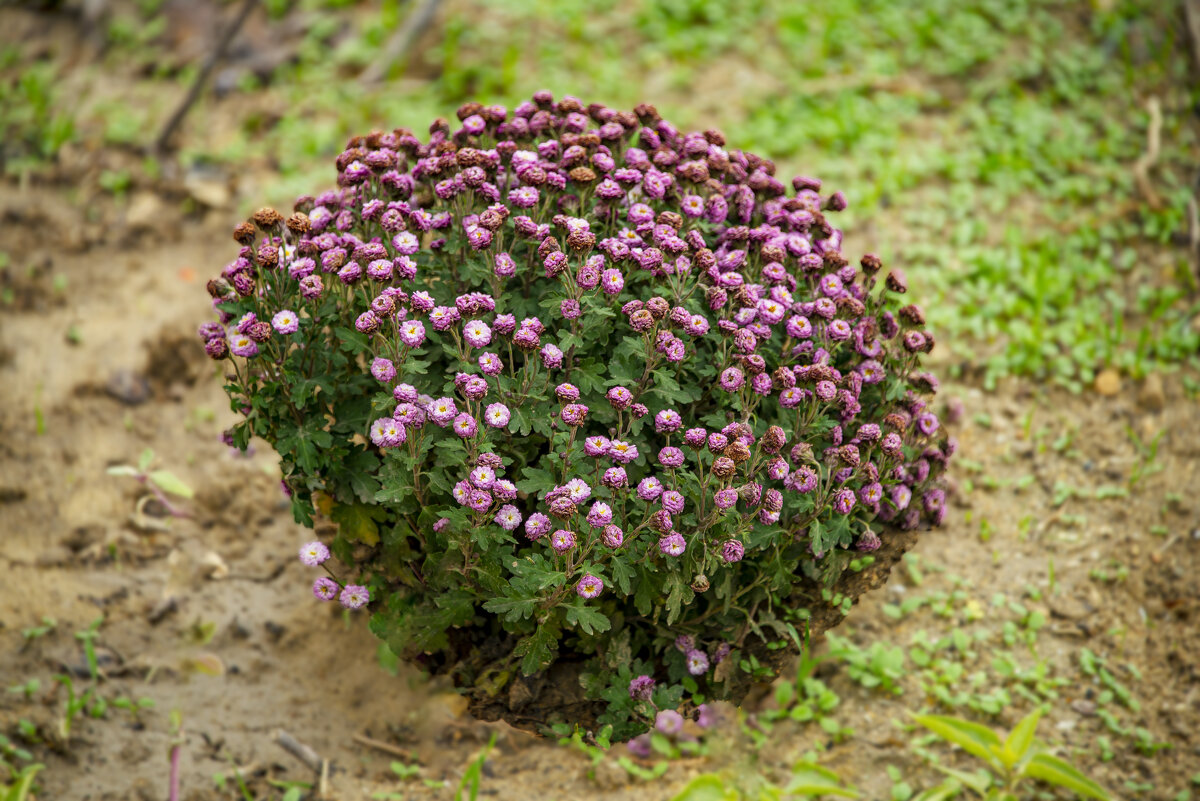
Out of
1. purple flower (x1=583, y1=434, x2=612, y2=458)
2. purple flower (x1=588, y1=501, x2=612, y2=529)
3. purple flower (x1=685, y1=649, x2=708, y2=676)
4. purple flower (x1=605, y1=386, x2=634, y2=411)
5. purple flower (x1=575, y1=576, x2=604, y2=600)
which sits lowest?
purple flower (x1=685, y1=649, x2=708, y2=676)

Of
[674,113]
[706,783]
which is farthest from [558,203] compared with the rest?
[674,113]

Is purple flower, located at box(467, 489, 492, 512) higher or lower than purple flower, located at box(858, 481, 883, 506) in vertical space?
higher

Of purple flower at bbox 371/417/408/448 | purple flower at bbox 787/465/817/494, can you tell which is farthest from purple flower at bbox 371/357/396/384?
purple flower at bbox 787/465/817/494

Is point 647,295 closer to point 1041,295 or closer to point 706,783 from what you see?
point 706,783

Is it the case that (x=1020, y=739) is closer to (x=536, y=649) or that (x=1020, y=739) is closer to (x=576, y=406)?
(x=536, y=649)

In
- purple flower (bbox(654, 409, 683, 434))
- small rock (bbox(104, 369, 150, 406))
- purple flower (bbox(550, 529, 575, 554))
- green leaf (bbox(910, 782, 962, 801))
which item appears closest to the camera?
purple flower (bbox(550, 529, 575, 554))

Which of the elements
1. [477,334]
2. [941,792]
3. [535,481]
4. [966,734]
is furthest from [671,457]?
[941,792]

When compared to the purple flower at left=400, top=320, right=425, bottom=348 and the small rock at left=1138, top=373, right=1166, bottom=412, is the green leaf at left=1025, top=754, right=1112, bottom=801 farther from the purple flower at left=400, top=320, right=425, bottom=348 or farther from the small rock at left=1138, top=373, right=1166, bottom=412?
the purple flower at left=400, top=320, right=425, bottom=348
